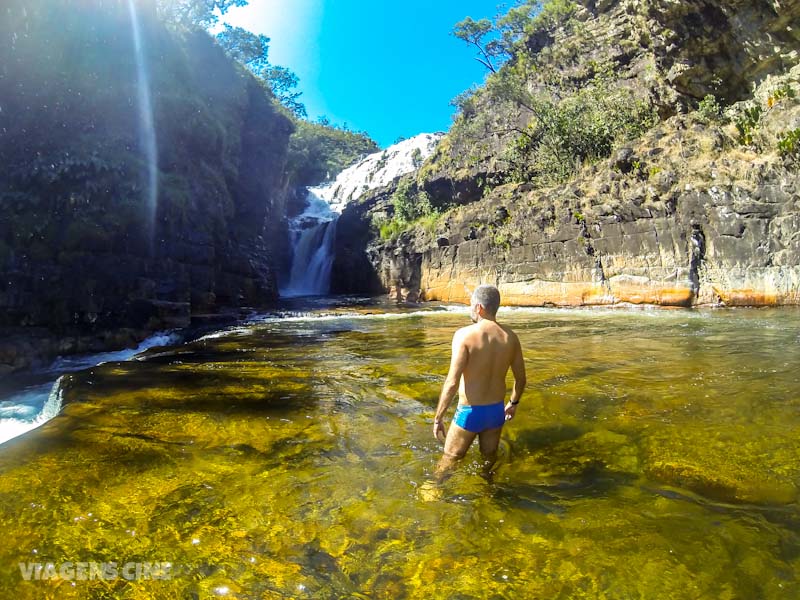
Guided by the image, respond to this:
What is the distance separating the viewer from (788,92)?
14.2 meters

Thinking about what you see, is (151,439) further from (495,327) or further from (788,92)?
(788,92)

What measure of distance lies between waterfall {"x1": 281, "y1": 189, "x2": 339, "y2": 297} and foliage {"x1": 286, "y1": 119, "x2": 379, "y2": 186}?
5061 millimetres

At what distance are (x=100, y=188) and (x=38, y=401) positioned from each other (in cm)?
846

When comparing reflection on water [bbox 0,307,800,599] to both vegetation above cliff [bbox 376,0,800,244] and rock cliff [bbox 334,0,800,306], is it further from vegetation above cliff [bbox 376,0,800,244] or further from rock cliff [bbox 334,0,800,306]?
vegetation above cliff [bbox 376,0,800,244]

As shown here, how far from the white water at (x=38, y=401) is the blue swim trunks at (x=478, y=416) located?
4.50 m

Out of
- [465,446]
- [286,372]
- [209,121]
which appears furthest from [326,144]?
[465,446]

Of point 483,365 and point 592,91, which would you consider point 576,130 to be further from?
point 483,365

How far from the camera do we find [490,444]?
341 cm

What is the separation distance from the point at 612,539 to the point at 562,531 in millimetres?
252

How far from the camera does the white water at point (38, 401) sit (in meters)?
5.73

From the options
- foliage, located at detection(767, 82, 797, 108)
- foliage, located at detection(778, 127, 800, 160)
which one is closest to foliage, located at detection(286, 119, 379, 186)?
foliage, located at detection(767, 82, 797, 108)

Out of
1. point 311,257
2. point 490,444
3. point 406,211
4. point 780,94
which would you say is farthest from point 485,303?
point 311,257

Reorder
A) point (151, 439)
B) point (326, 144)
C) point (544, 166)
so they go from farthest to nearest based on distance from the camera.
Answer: point (326, 144), point (544, 166), point (151, 439)

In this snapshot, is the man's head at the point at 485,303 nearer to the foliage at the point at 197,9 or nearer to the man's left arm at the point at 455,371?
the man's left arm at the point at 455,371
